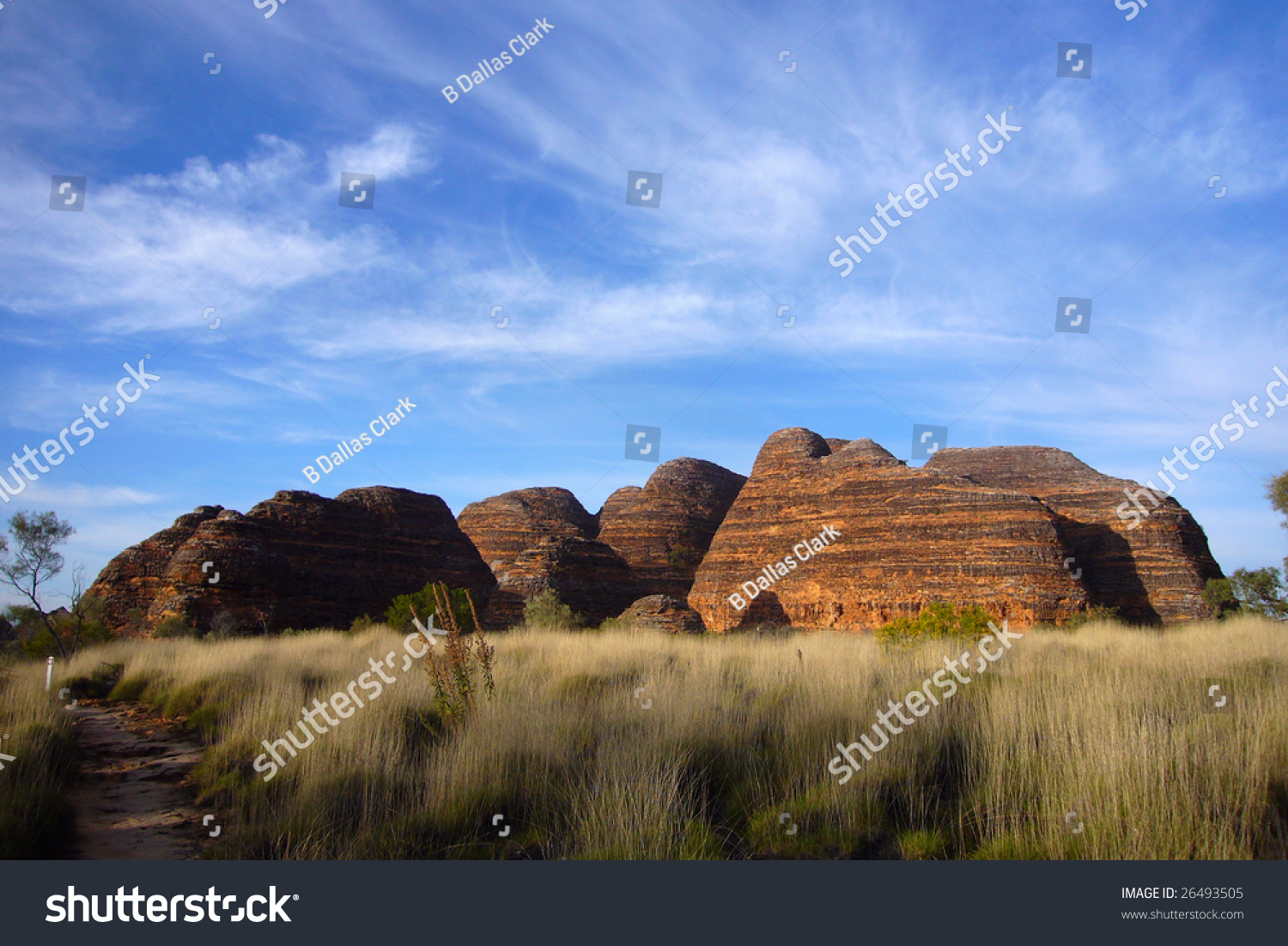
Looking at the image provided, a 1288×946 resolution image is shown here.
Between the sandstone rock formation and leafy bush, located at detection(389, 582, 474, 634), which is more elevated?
the sandstone rock formation

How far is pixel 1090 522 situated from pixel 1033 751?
47.0m

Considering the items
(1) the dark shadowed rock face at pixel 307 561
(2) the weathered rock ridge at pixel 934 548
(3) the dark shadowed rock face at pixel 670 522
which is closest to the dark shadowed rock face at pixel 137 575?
(1) the dark shadowed rock face at pixel 307 561

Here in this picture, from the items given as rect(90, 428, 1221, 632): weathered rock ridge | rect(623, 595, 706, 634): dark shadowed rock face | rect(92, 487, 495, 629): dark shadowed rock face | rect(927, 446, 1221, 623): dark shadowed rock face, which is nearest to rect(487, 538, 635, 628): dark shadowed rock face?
rect(90, 428, 1221, 632): weathered rock ridge

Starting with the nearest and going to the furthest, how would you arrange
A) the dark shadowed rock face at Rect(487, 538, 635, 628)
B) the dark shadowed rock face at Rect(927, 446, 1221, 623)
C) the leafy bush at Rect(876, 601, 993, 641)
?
the leafy bush at Rect(876, 601, 993, 641) → the dark shadowed rock face at Rect(927, 446, 1221, 623) → the dark shadowed rock face at Rect(487, 538, 635, 628)

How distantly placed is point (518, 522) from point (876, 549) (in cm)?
3089

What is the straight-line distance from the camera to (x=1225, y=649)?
12.7 m

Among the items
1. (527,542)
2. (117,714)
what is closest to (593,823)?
(117,714)

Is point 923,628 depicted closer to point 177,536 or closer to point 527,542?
point 177,536

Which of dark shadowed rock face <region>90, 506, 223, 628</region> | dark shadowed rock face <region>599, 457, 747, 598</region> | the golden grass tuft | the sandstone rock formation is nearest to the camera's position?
the golden grass tuft

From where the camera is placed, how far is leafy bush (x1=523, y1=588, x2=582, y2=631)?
2903 cm

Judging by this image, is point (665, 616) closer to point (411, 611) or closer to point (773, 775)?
point (411, 611)

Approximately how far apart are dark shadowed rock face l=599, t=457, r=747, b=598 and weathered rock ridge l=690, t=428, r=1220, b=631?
286 inches

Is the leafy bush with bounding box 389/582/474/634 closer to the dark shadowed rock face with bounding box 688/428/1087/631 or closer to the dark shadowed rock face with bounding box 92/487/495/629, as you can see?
the dark shadowed rock face with bounding box 92/487/495/629

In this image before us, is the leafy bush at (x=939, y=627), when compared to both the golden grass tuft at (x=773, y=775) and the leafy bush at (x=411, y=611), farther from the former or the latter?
the leafy bush at (x=411, y=611)
